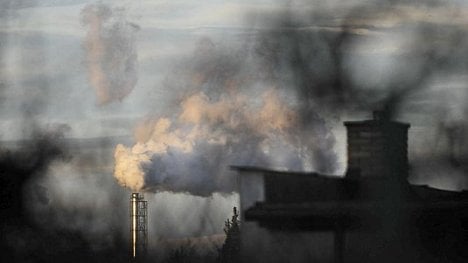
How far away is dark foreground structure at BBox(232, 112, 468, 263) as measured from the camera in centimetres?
1557

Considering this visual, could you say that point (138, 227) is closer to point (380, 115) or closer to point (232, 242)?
point (232, 242)

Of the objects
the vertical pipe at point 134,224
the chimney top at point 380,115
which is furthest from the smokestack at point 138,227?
the chimney top at point 380,115

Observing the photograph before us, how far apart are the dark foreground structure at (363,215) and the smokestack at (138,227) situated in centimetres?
138

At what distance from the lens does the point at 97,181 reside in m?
16.5

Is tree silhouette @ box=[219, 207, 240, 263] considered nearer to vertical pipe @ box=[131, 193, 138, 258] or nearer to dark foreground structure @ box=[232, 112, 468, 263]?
dark foreground structure @ box=[232, 112, 468, 263]

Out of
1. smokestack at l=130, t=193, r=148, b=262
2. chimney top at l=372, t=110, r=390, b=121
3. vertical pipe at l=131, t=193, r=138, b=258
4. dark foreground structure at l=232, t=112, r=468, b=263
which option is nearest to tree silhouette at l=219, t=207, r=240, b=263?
dark foreground structure at l=232, t=112, r=468, b=263

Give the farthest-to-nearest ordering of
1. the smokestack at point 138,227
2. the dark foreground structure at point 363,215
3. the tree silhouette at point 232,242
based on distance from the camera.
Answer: the smokestack at point 138,227 → the tree silhouette at point 232,242 → the dark foreground structure at point 363,215

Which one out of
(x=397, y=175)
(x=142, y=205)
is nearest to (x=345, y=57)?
(x=397, y=175)

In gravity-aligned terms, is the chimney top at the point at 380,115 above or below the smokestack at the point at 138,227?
above

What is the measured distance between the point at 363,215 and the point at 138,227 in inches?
119

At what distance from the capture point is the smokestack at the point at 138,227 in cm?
1612

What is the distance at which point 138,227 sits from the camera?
1631 cm

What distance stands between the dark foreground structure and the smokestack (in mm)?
1376

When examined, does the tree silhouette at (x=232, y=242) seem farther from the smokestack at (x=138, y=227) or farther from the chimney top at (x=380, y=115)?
the chimney top at (x=380, y=115)
